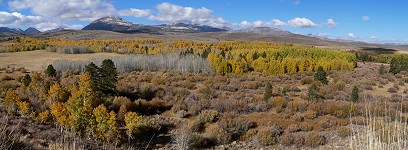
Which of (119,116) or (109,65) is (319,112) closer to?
(119,116)

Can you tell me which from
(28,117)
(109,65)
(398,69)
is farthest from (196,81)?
(398,69)

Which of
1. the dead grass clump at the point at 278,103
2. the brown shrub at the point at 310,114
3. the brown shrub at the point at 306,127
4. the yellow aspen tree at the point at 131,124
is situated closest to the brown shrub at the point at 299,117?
the brown shrub at the point at 310,114

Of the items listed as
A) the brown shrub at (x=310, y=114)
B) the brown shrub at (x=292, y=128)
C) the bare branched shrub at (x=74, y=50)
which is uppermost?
the bare branched shrub at (x=74, y=50)

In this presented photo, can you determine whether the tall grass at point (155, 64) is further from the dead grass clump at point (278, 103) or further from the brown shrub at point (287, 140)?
the brown shrub at point (287, 140)

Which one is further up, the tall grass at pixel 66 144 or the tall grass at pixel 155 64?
the tall grass at pixel 66 144

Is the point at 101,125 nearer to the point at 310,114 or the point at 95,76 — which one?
the point at 95,76

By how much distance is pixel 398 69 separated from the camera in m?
61.8

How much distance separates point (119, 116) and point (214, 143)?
757 cm

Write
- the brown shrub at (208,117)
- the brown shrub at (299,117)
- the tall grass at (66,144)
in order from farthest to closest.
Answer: the brown shrub at (208,117) < the brown shrub at (299,117) < the tall grass at (66,144)

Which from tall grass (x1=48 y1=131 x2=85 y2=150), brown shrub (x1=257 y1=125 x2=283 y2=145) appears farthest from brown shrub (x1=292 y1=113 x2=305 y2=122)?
tall grass (x1=48 y1=131 x2=85 y2=150)

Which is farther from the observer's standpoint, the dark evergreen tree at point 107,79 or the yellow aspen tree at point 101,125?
the dark evergreen tree at point 107,79

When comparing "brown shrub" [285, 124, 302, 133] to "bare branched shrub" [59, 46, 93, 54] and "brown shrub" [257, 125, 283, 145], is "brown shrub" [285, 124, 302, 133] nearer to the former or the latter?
"brown shrub" [257, 125, 283, 145]

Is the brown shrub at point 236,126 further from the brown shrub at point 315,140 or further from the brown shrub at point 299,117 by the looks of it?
the brown shrub at point 315,140

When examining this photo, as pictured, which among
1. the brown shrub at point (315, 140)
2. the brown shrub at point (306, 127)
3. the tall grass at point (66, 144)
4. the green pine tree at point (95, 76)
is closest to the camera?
the tall grass at point (66, 144)
